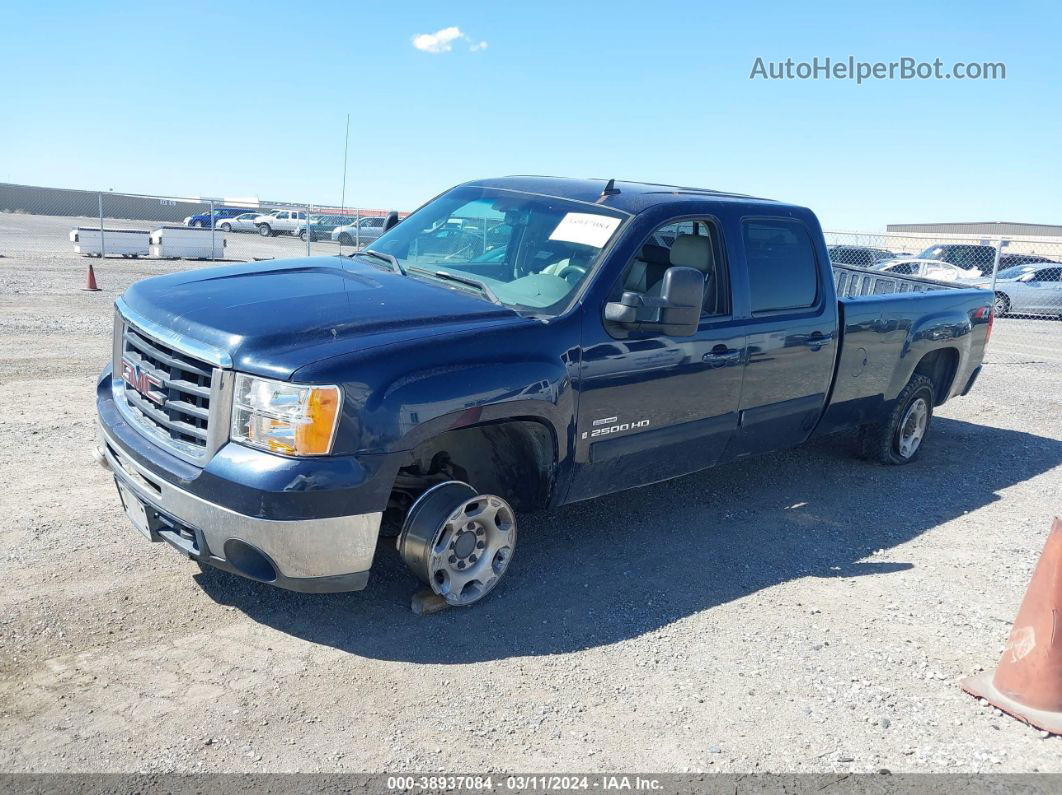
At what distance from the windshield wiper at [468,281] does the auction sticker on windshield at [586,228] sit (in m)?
0.53

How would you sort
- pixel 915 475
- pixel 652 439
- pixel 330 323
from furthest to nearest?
pixel 915 475 < pixel 652 439 < pixel 330 323

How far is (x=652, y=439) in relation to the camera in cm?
468

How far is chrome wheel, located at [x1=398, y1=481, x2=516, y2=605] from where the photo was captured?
3822mm

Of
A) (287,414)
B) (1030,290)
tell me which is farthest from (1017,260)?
(287,414)

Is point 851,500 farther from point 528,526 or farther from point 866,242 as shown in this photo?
point 866,242

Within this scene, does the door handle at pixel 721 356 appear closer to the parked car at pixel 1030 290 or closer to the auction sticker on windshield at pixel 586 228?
the auction sticker on windshield at pixel 586 228

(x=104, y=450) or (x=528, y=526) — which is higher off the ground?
(x=104, y=450)

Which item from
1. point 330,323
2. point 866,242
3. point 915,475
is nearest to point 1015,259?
point 866,242

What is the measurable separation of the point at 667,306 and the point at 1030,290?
62.2ft

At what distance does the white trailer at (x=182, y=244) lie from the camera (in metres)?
23.9

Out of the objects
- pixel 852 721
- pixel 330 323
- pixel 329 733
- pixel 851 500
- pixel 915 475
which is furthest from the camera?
pixel 915 475

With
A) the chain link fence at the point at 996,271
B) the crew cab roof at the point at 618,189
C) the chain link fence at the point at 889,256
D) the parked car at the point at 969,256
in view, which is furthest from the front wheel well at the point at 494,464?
the parked car at the point at 969,256

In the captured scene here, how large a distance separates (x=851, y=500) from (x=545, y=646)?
317cm

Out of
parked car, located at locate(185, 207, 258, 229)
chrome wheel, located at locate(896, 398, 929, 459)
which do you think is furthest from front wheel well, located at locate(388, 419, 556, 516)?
parked car, located at locate(185, 207, 258, 229)
